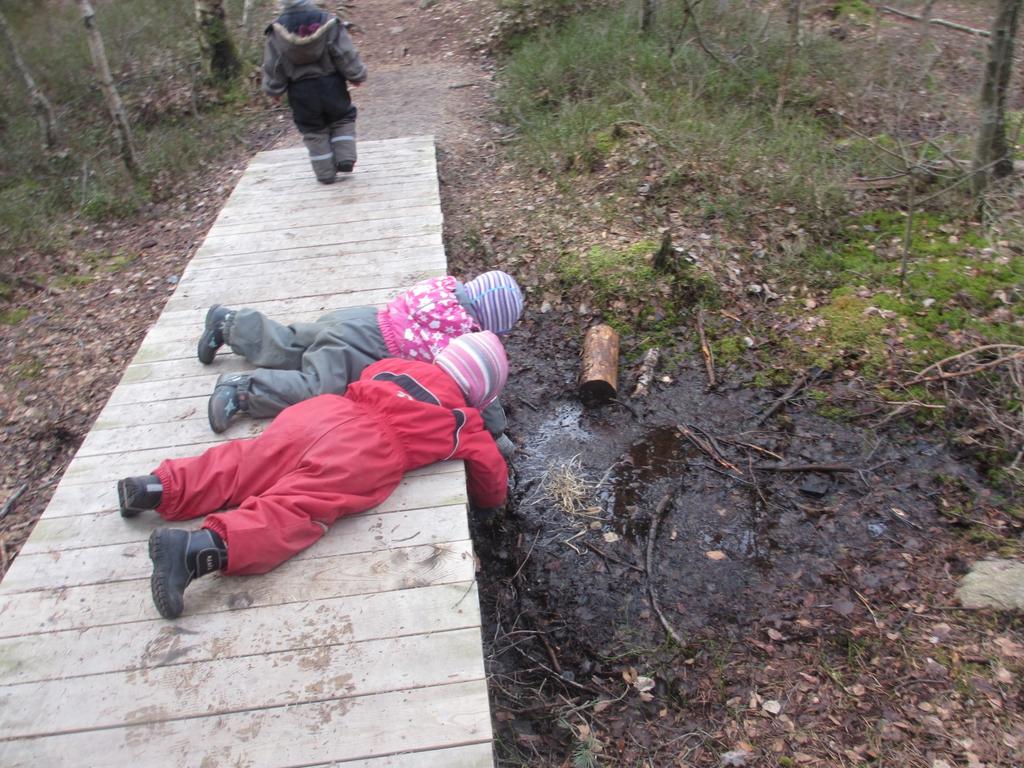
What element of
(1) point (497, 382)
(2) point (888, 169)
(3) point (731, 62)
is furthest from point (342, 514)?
(3) point (731, 62)

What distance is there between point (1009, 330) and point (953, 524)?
5.16ft

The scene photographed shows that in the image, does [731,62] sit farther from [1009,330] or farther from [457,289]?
[457,289]

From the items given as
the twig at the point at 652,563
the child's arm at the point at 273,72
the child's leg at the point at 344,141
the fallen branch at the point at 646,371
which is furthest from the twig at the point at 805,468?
the child's arm at the point at 273,72

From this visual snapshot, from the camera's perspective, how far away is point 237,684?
2529 millimetres

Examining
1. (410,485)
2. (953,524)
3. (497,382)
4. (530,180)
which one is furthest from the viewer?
(530,180)

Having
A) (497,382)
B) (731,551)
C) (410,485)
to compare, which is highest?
(497,382)

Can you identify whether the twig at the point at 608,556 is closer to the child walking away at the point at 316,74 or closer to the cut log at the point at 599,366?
the cut log at the point at 599,366

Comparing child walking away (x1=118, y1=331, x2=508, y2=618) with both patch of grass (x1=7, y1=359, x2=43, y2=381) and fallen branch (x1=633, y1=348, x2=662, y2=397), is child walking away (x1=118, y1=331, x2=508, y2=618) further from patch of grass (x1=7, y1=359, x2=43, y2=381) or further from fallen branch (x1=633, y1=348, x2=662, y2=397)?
patch of grass (x1=7, y1=359, x2=43, y2=381)

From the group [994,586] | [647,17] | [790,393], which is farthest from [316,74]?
[994,586]

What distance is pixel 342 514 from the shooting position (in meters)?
3.10

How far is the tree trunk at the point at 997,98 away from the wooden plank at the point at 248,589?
476 centimetres

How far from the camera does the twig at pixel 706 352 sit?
4824 mm

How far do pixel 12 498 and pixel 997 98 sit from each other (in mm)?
7049

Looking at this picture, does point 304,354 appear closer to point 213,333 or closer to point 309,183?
point 213,333
